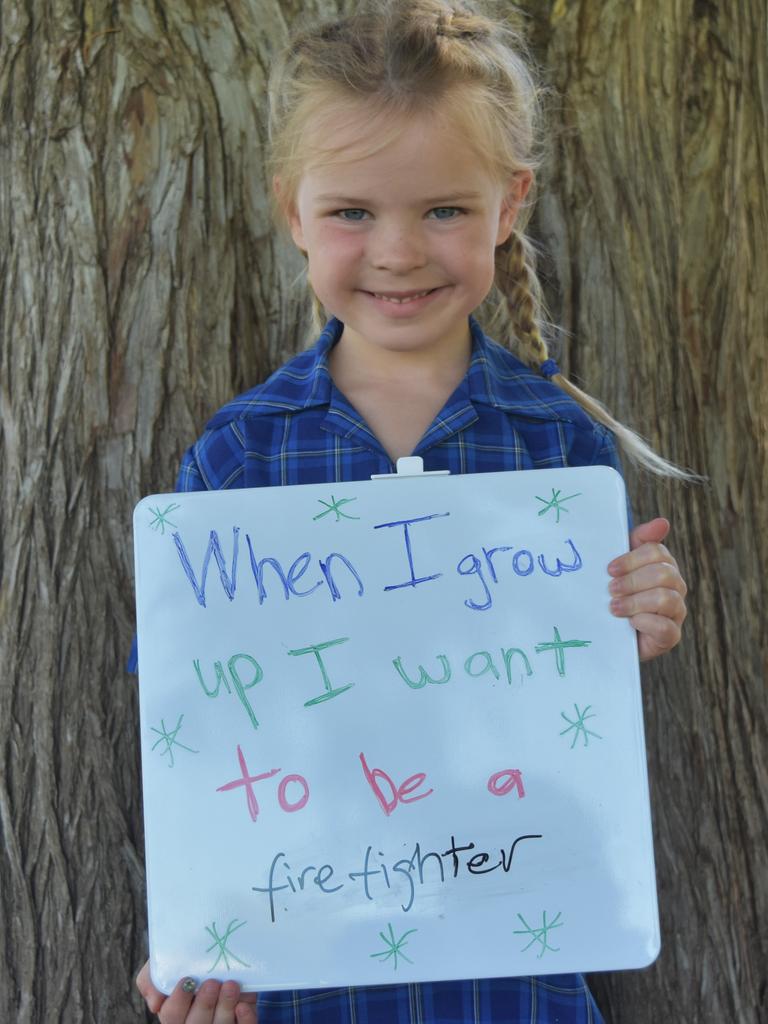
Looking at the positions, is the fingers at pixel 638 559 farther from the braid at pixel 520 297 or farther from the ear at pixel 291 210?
the ear at pixel 291 210

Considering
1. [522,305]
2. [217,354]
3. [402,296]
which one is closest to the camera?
[402,296]

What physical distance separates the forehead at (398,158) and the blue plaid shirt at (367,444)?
14.0 inches

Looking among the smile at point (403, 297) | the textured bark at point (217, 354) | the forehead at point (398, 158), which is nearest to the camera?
the forehead at point (398, 158)

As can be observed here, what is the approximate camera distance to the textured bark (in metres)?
2.53

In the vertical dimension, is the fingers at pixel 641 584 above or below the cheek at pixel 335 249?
below

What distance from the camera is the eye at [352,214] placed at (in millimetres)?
1953

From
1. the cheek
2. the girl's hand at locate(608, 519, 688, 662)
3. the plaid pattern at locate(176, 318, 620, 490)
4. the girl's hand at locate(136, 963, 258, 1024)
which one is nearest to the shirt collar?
the plaid pattern at locate(176, 318, 620, 490)

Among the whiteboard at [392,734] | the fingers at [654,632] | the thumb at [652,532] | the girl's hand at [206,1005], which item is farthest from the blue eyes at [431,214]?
the girl's hand at [206,1005]

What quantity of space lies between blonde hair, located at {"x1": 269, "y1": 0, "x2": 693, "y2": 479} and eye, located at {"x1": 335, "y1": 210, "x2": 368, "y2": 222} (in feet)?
0.32

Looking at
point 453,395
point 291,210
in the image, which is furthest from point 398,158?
point 453,395

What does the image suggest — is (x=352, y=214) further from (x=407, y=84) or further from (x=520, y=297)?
(x=520, y=297)

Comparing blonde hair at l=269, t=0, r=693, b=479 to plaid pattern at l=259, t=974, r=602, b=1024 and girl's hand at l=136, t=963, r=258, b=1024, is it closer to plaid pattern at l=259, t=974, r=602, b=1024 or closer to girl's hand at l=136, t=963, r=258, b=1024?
plaid pattern at l=259, t=974, r=602, b=1024

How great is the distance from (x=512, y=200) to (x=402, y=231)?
0.31 meters

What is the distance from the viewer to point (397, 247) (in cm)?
191
